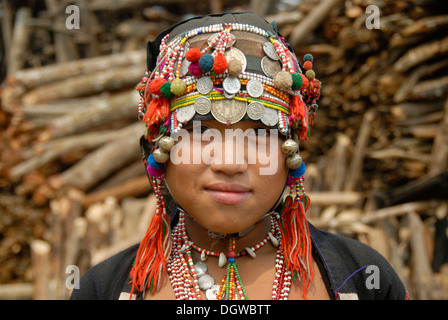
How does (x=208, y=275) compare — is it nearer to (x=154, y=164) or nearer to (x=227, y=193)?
(x=227, y=193)

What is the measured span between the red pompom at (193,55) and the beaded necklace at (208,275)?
70cm

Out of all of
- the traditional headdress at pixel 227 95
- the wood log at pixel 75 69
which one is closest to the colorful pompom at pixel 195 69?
the traditional headdress at pixel 227 95

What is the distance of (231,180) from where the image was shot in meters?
1.41

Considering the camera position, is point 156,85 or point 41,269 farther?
point 41,269

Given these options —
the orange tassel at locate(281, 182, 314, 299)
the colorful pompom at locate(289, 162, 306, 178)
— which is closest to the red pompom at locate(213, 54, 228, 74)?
the colorful pompom at locate(289, 162, 306, 178)

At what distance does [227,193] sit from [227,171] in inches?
3.2

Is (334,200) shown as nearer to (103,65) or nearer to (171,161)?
(171,161)

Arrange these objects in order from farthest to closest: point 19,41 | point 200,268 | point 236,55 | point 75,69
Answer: point 19,41 → point 75,69 → point 200,268 → point 236,55

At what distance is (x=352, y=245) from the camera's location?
1.77 m

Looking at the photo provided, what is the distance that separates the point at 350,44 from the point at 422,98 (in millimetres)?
1019

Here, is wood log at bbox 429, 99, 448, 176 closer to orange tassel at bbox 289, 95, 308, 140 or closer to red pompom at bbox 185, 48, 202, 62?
orange tassel at bbox 289, 95, 308, 140

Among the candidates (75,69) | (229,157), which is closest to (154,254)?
(229,157)

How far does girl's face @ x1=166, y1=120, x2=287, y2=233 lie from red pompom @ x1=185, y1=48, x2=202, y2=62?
227 millimetres

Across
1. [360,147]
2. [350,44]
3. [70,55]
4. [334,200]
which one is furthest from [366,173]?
[70,55]
